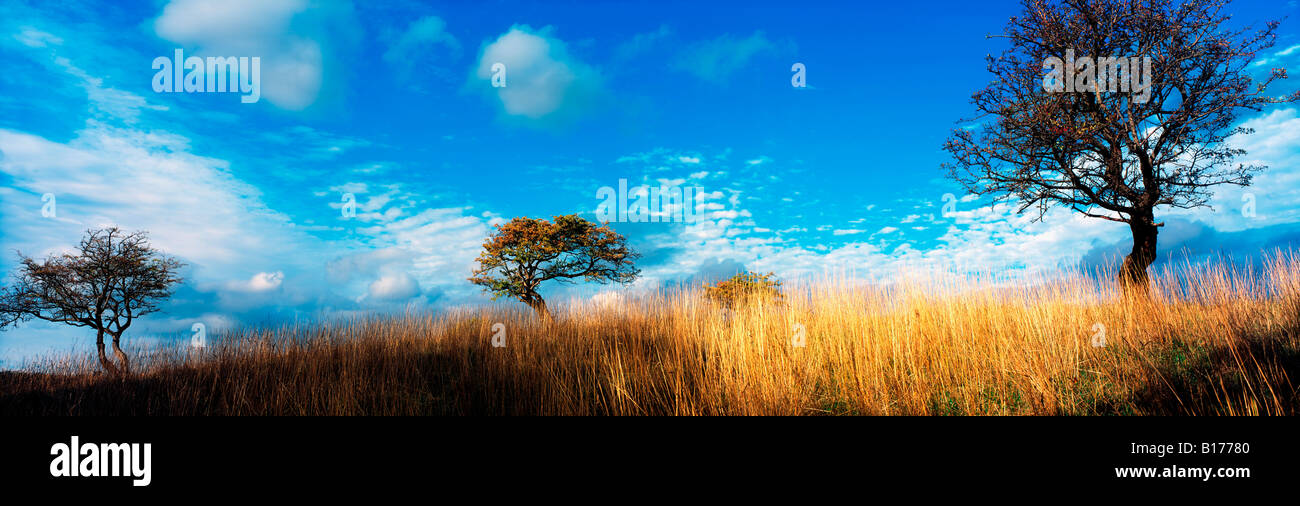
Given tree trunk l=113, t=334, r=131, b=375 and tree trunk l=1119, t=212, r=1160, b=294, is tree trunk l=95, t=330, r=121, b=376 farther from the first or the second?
tree trunk l=1119, t=212, r=1160, b=294

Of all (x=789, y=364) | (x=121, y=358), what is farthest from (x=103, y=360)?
(x=789, y=364)

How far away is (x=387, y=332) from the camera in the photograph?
1155cm

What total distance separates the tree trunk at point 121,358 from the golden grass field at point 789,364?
0.24 m

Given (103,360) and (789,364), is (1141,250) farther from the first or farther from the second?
(103,360)

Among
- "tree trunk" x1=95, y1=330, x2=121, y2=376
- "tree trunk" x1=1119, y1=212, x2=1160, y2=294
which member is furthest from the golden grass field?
"tree trunk" x1=1119, y1=212, x2=1160, y2=294

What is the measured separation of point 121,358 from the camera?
1237 centimetres

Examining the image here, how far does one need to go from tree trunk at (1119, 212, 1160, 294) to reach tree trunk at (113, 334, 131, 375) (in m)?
19.7

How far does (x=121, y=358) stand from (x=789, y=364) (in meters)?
15.0

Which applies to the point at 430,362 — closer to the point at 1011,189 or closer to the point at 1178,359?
the point at 1178,359

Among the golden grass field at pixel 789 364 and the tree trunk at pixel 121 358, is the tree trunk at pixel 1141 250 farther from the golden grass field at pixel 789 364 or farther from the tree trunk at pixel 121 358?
the tree trunk at pixel 121 358

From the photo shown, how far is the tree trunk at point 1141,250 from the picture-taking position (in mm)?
10969
